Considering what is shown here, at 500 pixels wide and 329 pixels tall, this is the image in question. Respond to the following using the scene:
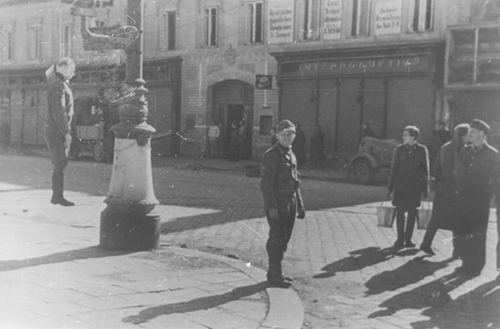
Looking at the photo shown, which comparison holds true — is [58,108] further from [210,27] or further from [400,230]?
[210,27]

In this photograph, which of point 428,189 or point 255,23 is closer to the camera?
point 428,189

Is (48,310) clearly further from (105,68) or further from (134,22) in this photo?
(105,68)

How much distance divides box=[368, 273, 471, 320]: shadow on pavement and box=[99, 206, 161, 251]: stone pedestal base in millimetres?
2725

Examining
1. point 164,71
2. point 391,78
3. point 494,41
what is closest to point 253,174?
point 391,78

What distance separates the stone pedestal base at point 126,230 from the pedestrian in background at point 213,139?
20.5 metres

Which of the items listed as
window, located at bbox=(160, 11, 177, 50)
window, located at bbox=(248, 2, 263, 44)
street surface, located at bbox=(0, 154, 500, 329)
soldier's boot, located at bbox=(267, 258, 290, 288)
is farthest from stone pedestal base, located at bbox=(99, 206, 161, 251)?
window, located at bbox=(160, 11, 177, 50)

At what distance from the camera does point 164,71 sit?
3014 cm

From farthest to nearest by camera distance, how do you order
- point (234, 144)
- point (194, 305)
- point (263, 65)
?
point (234, 144), point (263, 65), point (194, 305)

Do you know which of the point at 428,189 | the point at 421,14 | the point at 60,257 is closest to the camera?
the point at 60,257


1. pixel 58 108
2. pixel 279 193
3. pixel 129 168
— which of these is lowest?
pixel 279 193

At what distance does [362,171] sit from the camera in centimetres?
1905

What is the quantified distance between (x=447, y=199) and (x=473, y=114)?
13.6m

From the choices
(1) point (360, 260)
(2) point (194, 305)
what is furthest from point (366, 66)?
(2) point (194, 305)

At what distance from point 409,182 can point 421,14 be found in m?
14.3
